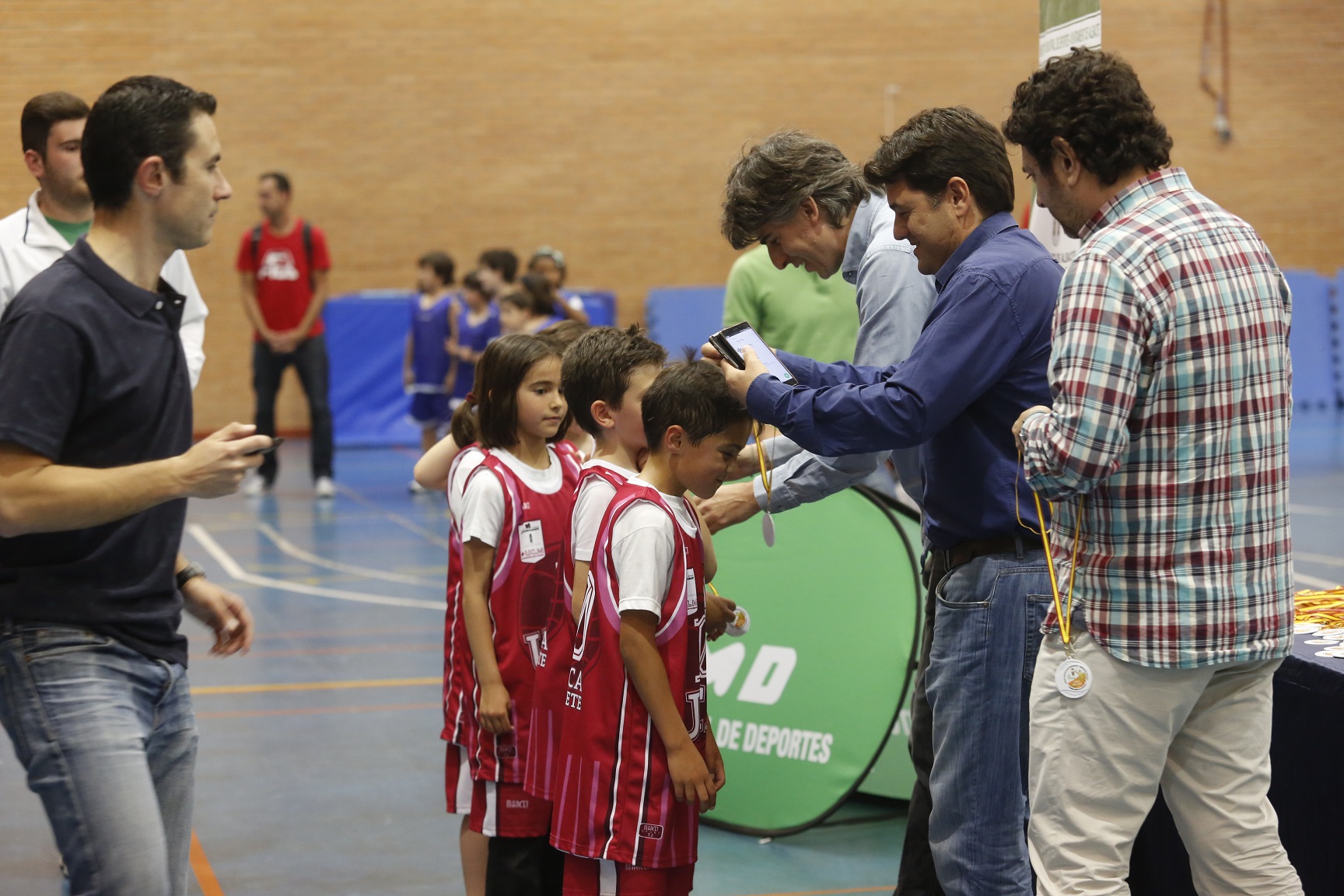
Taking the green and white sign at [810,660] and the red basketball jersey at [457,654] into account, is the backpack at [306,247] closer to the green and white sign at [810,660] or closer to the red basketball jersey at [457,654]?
the green and white sign at [810,660]

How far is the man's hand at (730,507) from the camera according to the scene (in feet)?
10.8

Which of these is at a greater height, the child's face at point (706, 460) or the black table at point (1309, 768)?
the child's face at point (706, 460)

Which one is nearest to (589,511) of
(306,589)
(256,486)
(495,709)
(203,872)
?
(495,709)

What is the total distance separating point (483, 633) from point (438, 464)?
2.02 ft

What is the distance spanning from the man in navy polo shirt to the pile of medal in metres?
2.20

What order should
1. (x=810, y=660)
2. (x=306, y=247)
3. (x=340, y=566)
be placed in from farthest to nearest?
(x=306, y=247), (x=340, y=566), (x=810, y=660)

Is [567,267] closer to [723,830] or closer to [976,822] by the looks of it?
[723,830]

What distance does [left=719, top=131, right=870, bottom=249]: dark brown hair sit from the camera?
9.84ft

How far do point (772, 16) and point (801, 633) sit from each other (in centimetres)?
1341

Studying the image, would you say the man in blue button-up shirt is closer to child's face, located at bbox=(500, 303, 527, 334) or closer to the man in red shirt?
child's face, located at bbox=(500, 303, 527, 334)

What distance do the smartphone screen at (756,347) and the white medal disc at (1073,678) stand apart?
756mm

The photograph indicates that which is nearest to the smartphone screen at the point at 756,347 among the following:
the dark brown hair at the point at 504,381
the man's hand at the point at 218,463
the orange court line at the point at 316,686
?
the dark brown hair at the point at 504,381

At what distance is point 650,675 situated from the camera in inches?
102

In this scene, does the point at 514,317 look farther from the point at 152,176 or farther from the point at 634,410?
the point at 152,176
